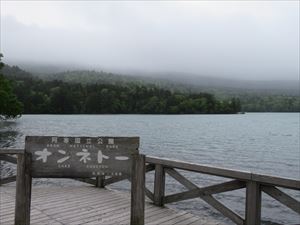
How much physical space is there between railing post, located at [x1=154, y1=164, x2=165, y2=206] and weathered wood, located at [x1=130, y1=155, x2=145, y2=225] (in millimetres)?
2144

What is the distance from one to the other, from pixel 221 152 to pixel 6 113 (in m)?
40.8

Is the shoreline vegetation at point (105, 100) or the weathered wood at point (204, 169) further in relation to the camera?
the shoreline vegetation at point (105, 100)

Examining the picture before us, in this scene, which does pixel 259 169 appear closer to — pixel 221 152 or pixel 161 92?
pixel 221 152

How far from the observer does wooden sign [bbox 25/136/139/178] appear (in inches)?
213

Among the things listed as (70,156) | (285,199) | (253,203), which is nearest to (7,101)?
(70,156)

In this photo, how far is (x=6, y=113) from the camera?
213ft

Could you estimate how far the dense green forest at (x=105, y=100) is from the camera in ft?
443

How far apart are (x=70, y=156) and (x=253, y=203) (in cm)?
281

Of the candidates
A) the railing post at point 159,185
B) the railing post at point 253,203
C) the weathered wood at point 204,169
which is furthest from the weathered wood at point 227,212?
the railing post at point 159,185

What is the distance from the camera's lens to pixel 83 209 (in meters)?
7.46

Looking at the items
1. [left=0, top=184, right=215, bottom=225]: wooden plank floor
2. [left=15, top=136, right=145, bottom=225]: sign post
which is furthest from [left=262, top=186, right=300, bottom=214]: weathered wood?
[left=15, top=136, right=145, bottom=225]: sign post

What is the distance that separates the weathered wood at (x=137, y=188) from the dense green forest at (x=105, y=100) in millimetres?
128154

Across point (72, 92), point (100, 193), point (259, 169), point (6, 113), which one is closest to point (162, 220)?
point (100, 193)

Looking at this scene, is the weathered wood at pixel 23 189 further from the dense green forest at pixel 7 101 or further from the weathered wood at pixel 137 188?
the dense green forest at pixel 7 101
